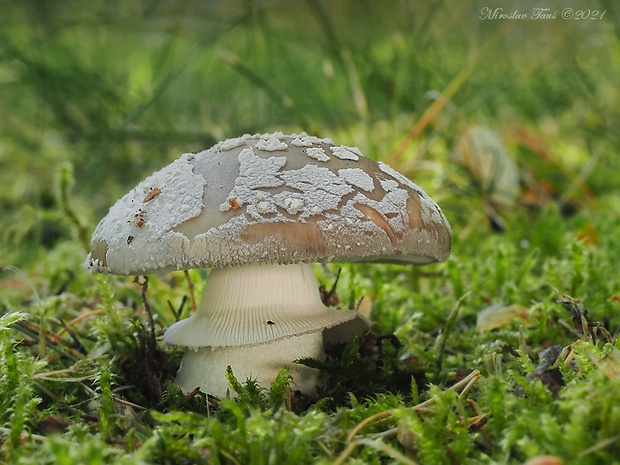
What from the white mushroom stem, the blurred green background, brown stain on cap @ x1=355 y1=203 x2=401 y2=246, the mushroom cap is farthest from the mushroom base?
the blurred green background

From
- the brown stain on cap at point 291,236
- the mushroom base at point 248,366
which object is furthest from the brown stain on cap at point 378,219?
the mushroom base at point 248,366

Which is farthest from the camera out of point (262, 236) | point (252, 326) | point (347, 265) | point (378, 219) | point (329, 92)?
point (329, 92)

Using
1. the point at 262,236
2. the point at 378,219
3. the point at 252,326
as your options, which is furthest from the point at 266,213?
the point at 252,326

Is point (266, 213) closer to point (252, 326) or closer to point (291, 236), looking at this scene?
point (291, 236)

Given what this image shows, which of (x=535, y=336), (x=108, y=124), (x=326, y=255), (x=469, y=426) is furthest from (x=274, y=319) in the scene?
(x=108, y=124)

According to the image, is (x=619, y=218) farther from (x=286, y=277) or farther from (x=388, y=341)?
(x=286, y=277)

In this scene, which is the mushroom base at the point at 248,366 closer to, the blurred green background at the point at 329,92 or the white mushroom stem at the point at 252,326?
the white mushroom stem at the point at 252,326

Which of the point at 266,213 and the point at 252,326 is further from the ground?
the point at 266,213
